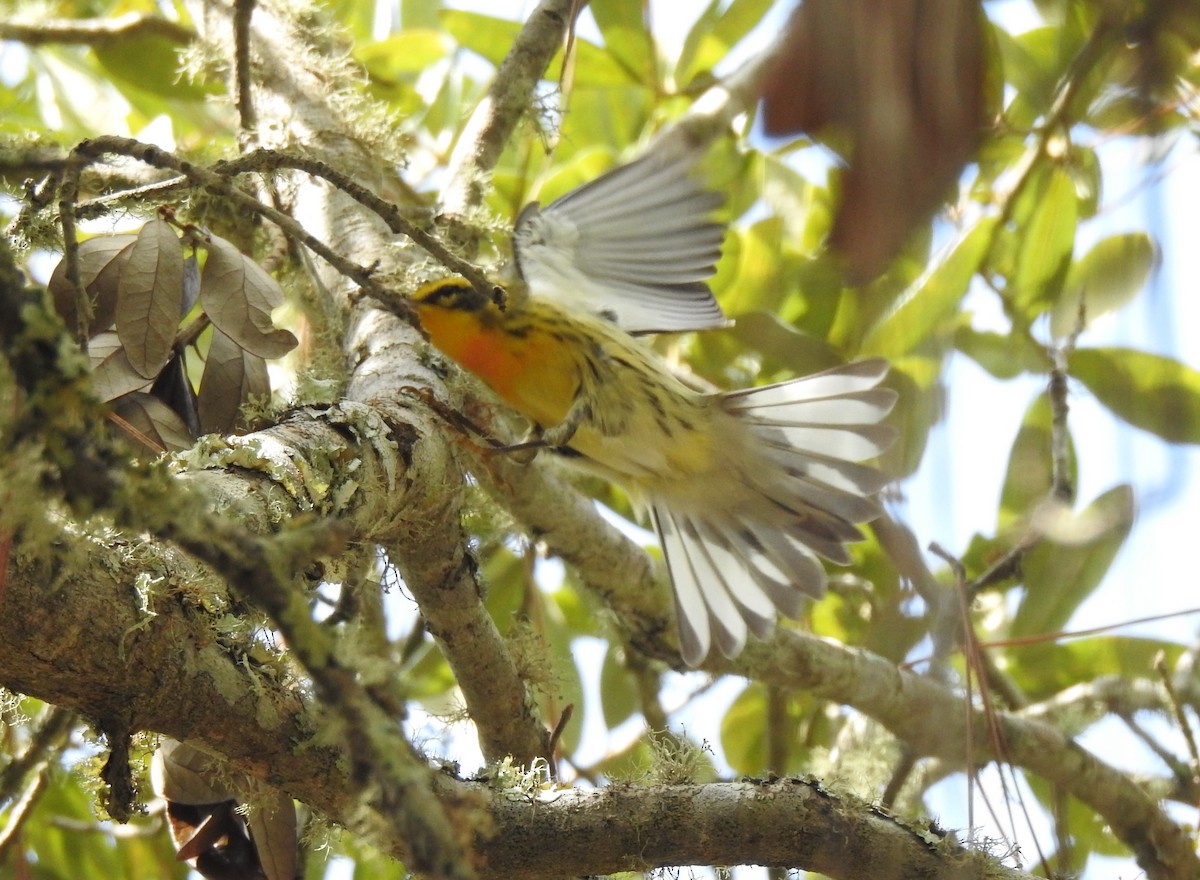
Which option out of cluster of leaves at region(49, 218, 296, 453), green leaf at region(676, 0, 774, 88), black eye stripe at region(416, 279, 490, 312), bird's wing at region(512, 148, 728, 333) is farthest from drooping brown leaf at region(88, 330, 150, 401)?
green leaf at region(676, 0, 774, 88)

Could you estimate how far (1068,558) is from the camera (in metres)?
1.07

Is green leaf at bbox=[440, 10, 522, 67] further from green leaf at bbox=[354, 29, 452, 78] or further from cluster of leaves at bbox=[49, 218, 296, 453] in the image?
cluster of leaves at bbox=[49, 218, 296, 453]

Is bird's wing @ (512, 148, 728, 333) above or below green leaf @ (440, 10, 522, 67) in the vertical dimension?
below

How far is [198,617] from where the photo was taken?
1.08 meters

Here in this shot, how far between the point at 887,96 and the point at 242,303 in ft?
3.96

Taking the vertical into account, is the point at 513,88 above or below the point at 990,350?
above

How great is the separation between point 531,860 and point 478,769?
17 cm

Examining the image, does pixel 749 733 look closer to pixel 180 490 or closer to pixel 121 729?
pixel 121 729

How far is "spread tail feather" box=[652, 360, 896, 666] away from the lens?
96.3 inches

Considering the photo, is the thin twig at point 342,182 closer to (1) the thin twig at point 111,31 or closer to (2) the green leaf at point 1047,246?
(2) the green leaf at point 1047,246

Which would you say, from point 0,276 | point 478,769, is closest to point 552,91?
point 478,769

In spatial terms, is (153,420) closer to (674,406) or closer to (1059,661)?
(674,406)

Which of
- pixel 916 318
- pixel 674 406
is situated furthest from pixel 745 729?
pixel 916 318

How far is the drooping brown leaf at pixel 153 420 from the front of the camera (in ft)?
4.62
